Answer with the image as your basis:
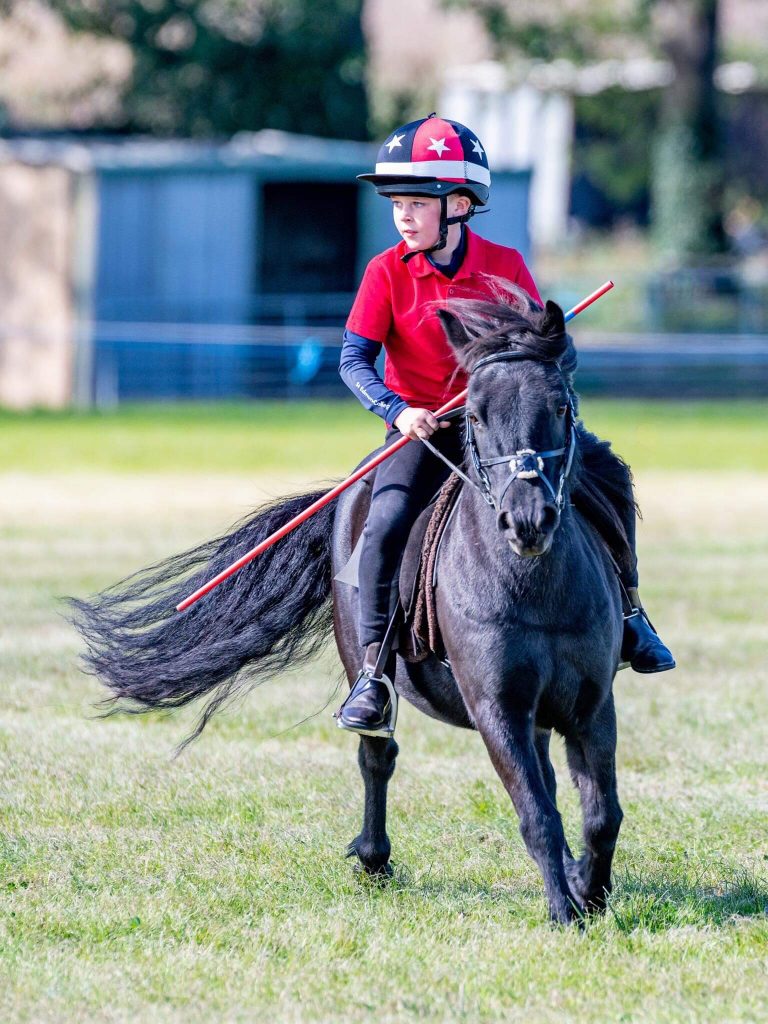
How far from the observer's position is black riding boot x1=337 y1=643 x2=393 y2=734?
5652 mm

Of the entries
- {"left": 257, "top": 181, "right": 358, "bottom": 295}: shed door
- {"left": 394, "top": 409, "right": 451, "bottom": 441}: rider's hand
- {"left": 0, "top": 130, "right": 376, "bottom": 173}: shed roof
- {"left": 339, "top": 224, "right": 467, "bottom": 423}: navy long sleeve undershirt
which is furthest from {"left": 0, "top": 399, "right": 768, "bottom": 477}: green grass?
{"left": 394, "top": 409, "right": 451, "bottom": 441}: rider's hand

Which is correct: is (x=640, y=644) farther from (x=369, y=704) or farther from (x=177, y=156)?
(x=177, y=156)

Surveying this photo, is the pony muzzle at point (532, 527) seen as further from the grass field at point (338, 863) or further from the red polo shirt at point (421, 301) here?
the grass field at point (338, 863)

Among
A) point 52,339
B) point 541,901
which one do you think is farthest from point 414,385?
point 52,339

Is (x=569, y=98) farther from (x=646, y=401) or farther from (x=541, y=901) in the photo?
(x=541, y=901)

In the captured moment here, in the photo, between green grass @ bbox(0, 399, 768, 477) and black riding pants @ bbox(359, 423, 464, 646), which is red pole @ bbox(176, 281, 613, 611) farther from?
green grass @ bbox(0, 399, 768, 477)

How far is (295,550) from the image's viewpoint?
6.61m

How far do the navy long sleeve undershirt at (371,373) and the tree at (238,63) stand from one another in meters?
33.0

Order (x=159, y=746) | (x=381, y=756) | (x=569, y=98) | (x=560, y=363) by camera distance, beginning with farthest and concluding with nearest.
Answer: (x=569, y=98), (x=159, y=746), (x=381, y=756), (x=560, y=363)

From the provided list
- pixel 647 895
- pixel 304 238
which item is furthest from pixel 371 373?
pixel 304 238

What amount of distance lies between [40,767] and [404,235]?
3.17m

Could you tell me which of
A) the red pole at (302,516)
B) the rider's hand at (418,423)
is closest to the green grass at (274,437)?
the red pole at (302,516)

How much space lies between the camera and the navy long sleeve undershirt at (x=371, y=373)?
552cm

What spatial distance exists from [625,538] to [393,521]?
0.81 m
